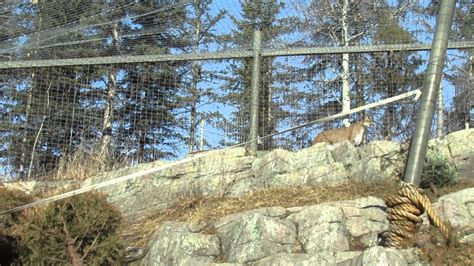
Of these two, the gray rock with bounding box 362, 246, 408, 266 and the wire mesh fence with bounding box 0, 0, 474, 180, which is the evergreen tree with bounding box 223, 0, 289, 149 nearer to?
the wire mesh fence with bounding box 0, 0, 474, 180

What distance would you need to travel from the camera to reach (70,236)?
6.62 metres

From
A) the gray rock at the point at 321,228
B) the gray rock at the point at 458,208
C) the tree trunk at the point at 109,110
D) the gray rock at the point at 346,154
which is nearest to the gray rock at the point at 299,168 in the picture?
the gray rock at the point at 346,154

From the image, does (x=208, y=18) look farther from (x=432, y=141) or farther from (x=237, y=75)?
(x=432, y=141)

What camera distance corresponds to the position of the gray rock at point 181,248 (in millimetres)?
6876

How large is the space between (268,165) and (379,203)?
8.56 ft

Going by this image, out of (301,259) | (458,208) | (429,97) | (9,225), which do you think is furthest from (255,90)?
(429,97)

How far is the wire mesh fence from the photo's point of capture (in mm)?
10633

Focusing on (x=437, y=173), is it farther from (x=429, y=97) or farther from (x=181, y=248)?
(x=181, y=248)

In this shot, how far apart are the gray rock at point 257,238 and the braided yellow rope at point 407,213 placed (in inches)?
54.9

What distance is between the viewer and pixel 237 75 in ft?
38.3

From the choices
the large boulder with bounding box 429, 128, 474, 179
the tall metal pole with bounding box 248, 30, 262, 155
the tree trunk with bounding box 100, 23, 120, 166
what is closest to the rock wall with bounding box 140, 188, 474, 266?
the large boulder with bounding box 429, 128, 474, 179

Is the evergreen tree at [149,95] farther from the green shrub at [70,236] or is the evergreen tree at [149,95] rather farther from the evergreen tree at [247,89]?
the green shrub at [70,236]

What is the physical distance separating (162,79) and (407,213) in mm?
6765

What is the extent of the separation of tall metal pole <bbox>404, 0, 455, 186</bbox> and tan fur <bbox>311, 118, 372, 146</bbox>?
191 inches
